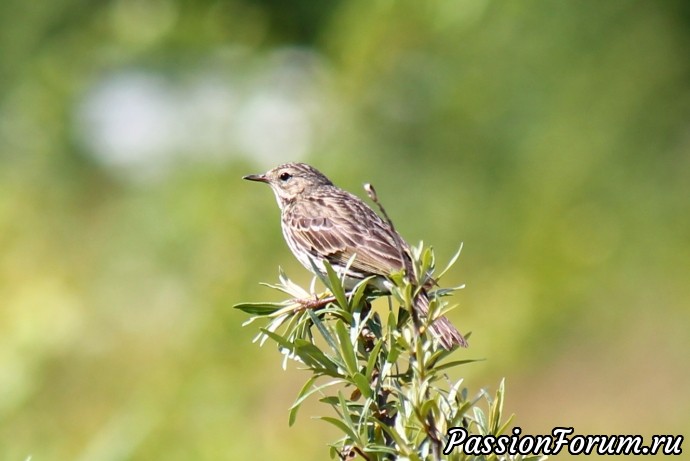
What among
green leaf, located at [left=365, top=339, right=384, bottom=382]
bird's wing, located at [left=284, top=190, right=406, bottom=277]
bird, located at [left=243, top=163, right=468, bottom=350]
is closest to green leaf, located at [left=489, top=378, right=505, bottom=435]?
green leaf, located at [left=365, top=339, right=384, bottom=382]

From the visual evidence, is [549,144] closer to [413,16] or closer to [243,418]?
[413,16]

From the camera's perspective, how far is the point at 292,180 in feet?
17.0

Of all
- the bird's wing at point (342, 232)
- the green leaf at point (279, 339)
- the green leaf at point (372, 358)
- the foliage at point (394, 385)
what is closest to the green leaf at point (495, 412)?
the foliage at point (394, 385)

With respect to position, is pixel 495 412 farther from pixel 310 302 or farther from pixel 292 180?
pixel 292 180

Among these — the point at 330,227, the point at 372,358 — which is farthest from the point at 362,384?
the point at 330,227

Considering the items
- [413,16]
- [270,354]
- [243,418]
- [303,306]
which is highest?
[413,16]

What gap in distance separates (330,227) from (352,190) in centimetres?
439

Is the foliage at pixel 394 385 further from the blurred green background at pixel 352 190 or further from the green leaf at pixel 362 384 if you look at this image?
the blurred green background at pixel 352 190

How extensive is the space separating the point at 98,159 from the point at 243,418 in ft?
25.7

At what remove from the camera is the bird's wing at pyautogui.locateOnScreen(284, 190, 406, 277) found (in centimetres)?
385

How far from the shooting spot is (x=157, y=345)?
775 cm

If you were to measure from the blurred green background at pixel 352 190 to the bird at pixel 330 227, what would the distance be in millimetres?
1293

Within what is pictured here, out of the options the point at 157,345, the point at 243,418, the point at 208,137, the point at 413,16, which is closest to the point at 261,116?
the point at 208,137

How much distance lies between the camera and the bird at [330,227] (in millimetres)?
3848
